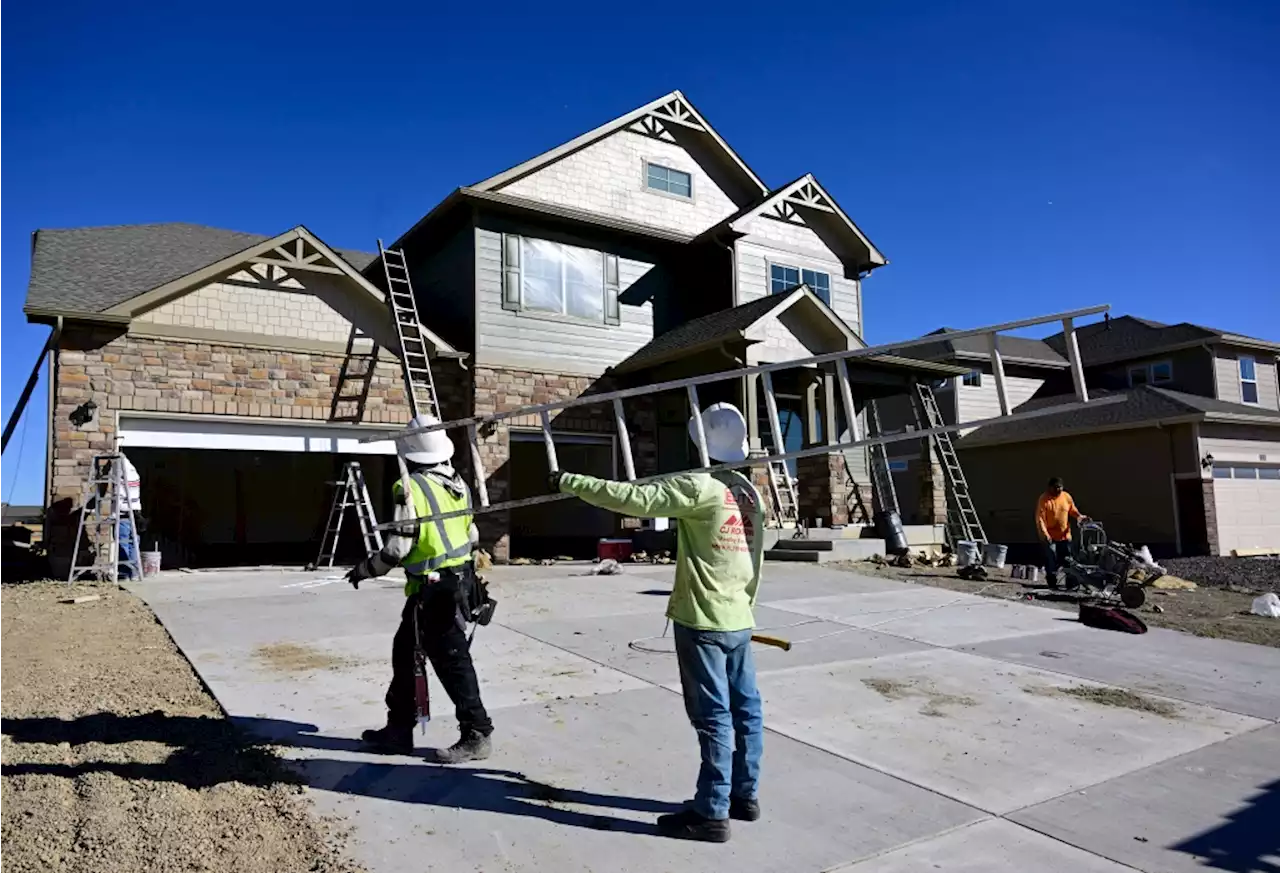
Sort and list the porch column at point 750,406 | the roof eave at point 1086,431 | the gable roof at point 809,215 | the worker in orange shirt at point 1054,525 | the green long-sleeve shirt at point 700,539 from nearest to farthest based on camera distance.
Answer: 1. the green long-sleeve shirt at point 700,539
2. the worker in orange shirt at point 1054,525
3. the porch column at point 750,406
4. the gable roof at point 809,215
5. the roof eave at point 1086,431

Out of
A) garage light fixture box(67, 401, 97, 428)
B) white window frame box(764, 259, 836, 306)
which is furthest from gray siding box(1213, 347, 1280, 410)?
garage light fixture box(67, 401, 97, 428)

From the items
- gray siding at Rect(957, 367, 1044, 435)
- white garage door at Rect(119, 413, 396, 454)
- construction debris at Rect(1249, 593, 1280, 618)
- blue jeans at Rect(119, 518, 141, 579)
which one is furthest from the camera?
gray siding at Rect(957, 367, 1044, 435)

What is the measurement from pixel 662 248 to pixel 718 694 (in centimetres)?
1539

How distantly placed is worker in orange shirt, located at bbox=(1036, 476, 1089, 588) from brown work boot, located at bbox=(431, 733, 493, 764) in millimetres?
9868

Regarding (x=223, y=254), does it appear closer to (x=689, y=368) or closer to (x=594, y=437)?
(x=594, y=437)

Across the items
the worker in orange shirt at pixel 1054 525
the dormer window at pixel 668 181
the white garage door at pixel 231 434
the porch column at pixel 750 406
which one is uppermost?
the dormer window at pixel 668 181

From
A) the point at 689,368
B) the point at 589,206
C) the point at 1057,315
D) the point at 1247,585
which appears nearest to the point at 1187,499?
the point at 1247,585

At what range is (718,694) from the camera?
376 cm

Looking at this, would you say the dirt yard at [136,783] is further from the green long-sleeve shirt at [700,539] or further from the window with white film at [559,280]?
the window with white film at [559,280]

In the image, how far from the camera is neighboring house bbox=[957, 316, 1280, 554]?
829 inches

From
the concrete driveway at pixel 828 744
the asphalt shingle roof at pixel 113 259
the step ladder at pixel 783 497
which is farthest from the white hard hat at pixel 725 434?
the asphalt shingle roof at pixel 113 259

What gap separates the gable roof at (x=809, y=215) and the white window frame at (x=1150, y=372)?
11.5 metres

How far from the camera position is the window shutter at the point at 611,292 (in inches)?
682

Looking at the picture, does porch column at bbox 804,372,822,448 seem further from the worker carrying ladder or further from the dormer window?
the worker carrying ladder
